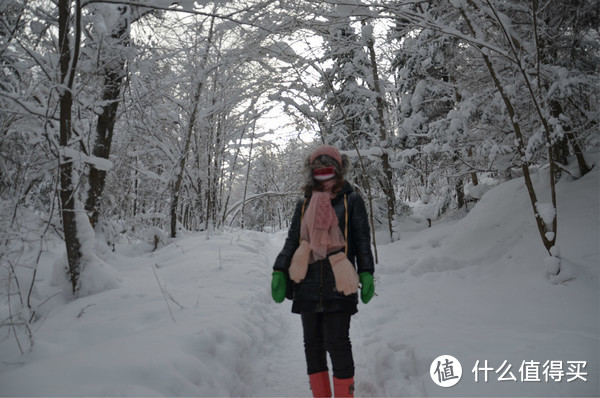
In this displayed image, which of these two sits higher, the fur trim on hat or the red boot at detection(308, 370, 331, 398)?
the fur trim on hat

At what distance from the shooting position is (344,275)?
7.32 feet

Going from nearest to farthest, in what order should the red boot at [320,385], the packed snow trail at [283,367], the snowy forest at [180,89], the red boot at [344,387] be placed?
the red boot at [344,387] < the red boot at [320,385] < the packed snow trail at [283,367] < the snowy forest at [180,89]

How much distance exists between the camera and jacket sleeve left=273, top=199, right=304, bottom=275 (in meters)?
2.51

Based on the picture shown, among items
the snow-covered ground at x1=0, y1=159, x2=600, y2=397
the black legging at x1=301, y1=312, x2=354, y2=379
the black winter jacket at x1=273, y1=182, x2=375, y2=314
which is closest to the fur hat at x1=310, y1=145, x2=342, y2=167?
the black winter jacket at x1=273, y1=182, x2=375, y2=314

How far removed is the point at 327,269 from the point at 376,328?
6.99ft

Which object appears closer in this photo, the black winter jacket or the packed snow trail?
the black winter jacket

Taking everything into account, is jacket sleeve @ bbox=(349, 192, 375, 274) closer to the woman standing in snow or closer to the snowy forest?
the woman standing in snow

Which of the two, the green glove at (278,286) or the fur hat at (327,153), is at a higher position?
the fur hat at (327,153)

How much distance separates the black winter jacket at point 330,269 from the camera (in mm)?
2340

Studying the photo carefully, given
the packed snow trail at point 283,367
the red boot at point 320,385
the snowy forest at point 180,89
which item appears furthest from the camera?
the snowy forest at point 180,89

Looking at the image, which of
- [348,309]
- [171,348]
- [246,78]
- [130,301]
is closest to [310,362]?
[348,309]

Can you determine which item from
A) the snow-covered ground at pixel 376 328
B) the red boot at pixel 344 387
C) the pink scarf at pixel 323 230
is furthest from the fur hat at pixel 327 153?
the snow-covered ground at pixel 376 328

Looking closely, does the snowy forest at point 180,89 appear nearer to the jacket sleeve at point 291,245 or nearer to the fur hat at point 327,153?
the fur hat at point 327,153

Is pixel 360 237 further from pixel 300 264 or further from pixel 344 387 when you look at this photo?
pixel 344 387
